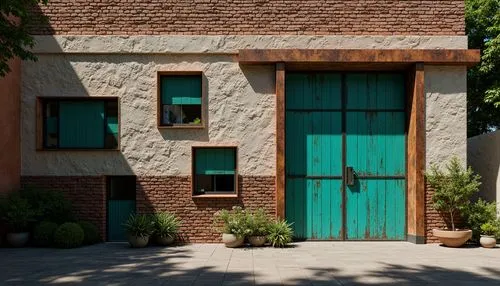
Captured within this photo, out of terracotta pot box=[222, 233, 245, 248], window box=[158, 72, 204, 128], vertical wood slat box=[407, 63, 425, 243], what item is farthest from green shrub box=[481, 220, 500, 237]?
window box=[158, 72, 204, 128]

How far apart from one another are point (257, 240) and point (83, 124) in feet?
19.3

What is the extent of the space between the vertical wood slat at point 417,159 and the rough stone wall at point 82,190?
8.50m

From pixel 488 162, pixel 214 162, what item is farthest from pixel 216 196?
pixel 488 162

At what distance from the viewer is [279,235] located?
10.7 metres

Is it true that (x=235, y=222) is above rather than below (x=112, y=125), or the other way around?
below

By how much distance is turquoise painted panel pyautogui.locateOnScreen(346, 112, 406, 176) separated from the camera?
39.0 ft

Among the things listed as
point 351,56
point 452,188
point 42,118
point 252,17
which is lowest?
point 452,188

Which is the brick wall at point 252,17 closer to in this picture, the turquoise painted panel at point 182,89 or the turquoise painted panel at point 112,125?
the turquoise painted panel at point 182,89

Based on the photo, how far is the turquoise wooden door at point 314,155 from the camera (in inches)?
463

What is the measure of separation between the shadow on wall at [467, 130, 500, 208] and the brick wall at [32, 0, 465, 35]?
3.41m

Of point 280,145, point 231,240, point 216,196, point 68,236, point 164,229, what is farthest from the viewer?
point 216,196

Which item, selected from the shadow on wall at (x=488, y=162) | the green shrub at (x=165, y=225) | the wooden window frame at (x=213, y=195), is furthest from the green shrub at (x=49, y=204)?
the shadow on wall at (x=488, y=162)

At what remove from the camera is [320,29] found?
11594 millimetres

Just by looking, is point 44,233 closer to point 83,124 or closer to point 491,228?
point 83,124
